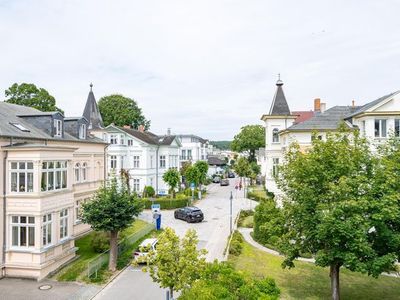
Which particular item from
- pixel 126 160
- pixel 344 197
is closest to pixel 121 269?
pixel 344 197

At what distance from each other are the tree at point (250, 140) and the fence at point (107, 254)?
5353 centimetres

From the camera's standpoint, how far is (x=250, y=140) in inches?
3108

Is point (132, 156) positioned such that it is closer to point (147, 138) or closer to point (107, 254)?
point (147, 138)

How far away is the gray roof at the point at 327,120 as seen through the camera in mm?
30578

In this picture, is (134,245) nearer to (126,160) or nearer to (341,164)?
(341,164)

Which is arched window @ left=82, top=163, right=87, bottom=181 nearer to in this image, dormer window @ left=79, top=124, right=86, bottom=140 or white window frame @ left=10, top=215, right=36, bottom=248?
dormer window @ left=79, top=124, right=86, bottom=140

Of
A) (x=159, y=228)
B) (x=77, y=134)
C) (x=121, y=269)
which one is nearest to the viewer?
(x=121, y=269)

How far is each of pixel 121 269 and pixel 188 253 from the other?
895 cm

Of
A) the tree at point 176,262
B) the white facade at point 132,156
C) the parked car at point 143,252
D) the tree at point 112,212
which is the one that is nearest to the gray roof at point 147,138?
the white facade at point 132,156

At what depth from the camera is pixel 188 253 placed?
12406 mm

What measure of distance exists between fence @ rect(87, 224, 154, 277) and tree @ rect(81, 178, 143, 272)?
2.20 ft

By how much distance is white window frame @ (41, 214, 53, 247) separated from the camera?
59.7ft

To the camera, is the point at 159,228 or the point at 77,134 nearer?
the point at 77,134

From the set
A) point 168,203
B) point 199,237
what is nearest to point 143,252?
point 199,237
